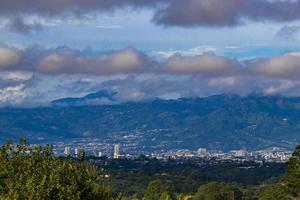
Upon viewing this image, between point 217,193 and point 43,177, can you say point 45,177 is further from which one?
point 217,193

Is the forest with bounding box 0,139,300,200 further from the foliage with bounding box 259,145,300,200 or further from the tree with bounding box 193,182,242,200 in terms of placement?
the tree with bounding box 193,182,242,200

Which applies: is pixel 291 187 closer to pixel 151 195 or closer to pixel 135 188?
pixel 151 195

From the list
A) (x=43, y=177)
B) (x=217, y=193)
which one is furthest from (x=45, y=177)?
(x=217, y=193)

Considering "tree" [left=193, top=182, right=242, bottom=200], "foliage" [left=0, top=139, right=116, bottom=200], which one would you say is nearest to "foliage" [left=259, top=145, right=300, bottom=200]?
"tree" [left=193, top=182, right=242, bottom=200]

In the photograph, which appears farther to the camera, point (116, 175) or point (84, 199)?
point (116, 175)

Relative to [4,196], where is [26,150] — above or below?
above

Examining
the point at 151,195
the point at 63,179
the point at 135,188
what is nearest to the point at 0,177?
the point at 63,179

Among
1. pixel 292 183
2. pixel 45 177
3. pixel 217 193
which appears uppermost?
pixel 45 177

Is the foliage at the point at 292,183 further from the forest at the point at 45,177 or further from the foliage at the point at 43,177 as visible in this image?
the foliage at the point at 43,177
